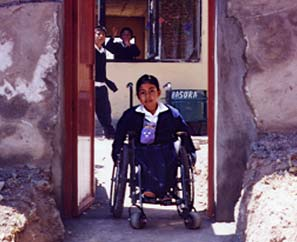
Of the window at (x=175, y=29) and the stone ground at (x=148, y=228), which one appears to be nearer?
the stone ground at (x=148, y=228)

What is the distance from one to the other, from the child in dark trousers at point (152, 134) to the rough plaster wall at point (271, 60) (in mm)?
670

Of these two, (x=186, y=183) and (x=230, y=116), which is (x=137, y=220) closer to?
(x=186, y=183)

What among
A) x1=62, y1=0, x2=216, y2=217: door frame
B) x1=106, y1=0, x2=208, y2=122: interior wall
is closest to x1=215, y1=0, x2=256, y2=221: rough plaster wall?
x1=62, y1=0, x2=216, y2=217: door frame

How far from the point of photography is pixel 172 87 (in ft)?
38.1

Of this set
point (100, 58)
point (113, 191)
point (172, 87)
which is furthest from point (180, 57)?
point (113, 191)

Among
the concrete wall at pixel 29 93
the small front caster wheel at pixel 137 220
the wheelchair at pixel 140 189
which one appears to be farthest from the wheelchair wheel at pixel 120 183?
the concrete wall at pixel 29 93

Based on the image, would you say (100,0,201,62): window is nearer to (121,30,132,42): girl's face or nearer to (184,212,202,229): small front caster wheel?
(121,30,132,42): girl's face

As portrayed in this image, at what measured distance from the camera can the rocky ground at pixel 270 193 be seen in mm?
4074

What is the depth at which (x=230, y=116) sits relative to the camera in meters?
5.57

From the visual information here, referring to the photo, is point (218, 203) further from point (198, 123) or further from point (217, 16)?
point (198, 123)

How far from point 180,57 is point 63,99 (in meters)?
6.18

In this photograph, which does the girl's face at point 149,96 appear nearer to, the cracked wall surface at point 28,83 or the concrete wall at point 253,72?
the concrete wall at point 253,72

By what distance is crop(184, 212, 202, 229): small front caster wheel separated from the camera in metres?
5.47

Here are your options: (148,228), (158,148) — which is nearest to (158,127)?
(158,148)
